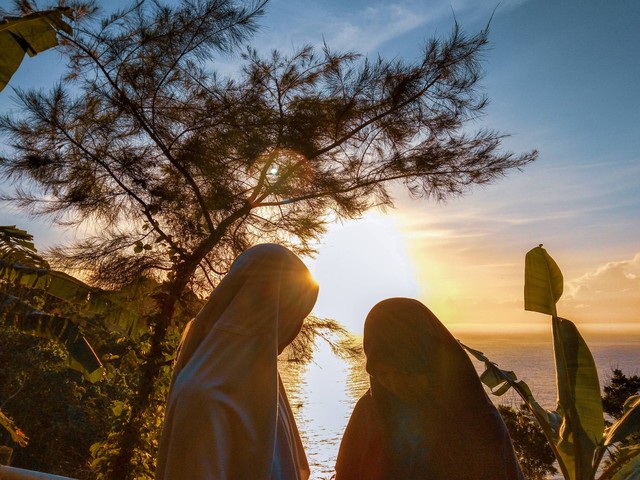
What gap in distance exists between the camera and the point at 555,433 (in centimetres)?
368

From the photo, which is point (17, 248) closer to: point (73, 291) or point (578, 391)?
point (73, 291)

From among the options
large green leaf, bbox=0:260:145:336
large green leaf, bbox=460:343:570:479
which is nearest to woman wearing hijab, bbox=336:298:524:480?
large green leaf, bbox=460:343:570:479

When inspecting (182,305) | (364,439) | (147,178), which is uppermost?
(147,178)

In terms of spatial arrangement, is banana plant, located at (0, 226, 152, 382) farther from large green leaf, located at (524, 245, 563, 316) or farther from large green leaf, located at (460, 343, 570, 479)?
large green leaf, located at (524, 245, 563, 316)

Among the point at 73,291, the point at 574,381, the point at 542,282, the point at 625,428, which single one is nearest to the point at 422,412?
the point at 542,282

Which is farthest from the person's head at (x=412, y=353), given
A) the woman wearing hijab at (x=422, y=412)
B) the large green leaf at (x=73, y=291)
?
the large green leaf at (x=73, y=291)

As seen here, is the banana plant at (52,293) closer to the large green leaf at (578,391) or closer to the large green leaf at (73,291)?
the large green leaf at (73,291)

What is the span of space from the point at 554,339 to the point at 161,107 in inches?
155

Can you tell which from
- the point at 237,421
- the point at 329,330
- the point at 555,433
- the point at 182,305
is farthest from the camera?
the point at 329,330

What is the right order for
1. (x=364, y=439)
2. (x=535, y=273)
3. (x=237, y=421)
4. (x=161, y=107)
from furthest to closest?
(x=161, y=107), (x=535, y=273), (x=364, y=439), (x=237, y=421)

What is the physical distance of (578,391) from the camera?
10.9 feet

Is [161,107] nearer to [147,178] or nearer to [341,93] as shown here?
[147,178]

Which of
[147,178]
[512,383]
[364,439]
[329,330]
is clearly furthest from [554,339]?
[147,178]

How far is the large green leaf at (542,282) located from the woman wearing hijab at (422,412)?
2004 millimetres
